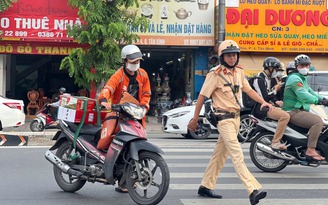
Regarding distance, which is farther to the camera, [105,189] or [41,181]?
[41,181]

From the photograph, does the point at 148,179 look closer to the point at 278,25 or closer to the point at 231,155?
the point at 231,155

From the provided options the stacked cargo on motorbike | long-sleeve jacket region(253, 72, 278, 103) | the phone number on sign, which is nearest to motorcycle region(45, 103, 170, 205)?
the stacked cargo on motorbike

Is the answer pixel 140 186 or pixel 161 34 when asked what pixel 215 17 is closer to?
pixel 161 34

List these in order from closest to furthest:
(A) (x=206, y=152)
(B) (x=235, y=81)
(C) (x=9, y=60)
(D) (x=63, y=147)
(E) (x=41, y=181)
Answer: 1. (B) (x=235, y=81)
2. (D) (x=63, y=147)
3. (E) (x=41, y=181)
4. (A) (x=206, y=152)
5. (C) (x=9, y=60)

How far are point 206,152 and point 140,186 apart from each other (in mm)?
5133

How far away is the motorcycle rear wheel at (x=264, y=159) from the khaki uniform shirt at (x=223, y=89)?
2293 millimetres

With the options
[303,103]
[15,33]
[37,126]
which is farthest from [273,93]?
[15,33]

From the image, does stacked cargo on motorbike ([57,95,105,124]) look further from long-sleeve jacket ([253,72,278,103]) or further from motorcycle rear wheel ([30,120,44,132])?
motorcycle rear wheel ([30,120,44,132])

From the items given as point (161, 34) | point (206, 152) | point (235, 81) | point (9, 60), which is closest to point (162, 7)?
point (161, 34)

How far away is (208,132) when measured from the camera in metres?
14.3

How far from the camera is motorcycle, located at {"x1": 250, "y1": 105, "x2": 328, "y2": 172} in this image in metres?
8.35

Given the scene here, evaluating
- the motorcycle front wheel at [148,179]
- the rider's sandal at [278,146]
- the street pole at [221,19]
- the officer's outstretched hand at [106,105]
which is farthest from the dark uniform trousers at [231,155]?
the street pole at [221,19]

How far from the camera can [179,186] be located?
7672 mm

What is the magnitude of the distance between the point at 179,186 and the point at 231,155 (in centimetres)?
146
